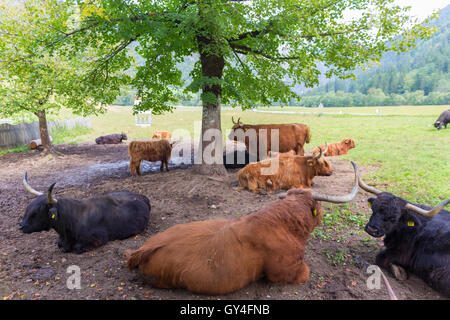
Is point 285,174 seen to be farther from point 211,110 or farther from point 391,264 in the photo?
point 391,264

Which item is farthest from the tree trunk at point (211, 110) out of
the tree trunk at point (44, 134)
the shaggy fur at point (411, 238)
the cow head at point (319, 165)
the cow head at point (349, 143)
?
the tree trunk at point (44, 134)

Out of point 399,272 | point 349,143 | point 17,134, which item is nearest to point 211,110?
point 399,272

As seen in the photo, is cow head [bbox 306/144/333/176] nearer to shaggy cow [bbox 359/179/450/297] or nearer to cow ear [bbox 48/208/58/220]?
shaggy cow [bbox 359/179/450/297]

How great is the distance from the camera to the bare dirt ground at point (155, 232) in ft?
11.2

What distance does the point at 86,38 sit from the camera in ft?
26.0

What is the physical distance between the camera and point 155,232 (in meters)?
5.36

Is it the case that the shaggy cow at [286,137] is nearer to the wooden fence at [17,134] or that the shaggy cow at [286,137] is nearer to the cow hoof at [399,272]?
the cow hoof at [399,272]

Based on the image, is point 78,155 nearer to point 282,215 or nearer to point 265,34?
point 265,34

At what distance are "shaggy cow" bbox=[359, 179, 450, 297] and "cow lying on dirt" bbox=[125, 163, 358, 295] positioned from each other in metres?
0.56

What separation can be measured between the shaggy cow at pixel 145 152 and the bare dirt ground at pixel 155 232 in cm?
71

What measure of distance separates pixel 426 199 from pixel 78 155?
1441 cm

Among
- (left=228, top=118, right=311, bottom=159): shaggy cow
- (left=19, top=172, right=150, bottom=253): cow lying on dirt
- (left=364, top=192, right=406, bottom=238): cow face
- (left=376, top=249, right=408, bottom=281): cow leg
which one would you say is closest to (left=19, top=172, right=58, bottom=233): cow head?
(left=19, top=172, right=150, bottom=253): cow lying on dirt
